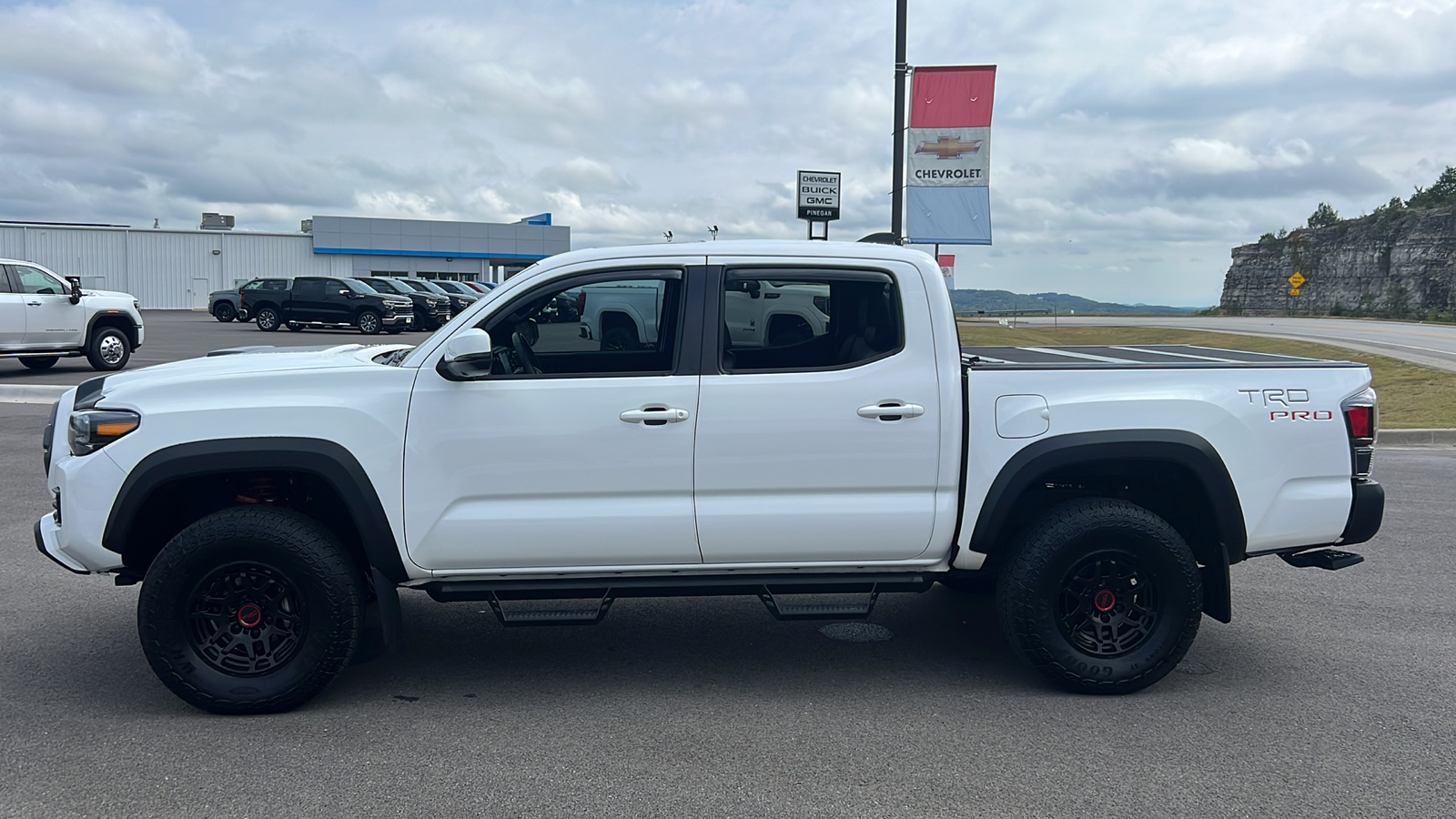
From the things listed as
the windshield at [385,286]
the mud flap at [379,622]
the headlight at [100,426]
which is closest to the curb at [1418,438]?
the mud flap at [379,622]

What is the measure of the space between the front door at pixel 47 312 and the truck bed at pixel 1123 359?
1593 centimetres

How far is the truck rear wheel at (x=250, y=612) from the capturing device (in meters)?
4.15

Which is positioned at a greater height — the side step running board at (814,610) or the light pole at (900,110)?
the light pole at (900,110)

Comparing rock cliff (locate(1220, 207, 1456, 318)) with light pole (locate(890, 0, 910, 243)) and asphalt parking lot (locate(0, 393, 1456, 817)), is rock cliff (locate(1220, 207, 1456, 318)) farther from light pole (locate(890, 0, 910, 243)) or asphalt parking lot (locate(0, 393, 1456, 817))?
asphalt parking lot (locate(0, 393, 1456, 817))

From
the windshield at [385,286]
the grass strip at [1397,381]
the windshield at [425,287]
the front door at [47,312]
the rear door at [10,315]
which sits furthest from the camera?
the windshield at [425,287]

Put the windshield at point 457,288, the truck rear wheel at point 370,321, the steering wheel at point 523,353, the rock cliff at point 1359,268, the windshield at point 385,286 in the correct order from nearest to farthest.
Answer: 1. the steering wheel at point 523,353
2. the truck rear wheel at point 370,321
3. the windshield at point 385,286
4. the windshield at point 457,288
5. the rock cliff at point 1359,268

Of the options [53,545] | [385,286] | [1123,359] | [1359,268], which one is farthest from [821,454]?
[1359,268]

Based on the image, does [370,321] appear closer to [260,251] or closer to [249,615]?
[249,615]

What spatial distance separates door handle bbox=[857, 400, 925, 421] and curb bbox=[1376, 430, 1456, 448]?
1044 cm

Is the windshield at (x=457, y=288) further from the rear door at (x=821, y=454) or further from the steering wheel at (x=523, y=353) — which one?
the rear door at (x=821, y=454)

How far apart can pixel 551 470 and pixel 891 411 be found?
1362 mm

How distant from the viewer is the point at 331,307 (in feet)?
108

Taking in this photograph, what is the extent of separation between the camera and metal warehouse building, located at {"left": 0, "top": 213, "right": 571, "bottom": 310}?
57000 millimetres

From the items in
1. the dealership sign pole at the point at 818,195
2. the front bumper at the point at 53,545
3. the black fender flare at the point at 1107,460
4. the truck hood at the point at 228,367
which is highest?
the dealership sign pole at the point at 818,195
